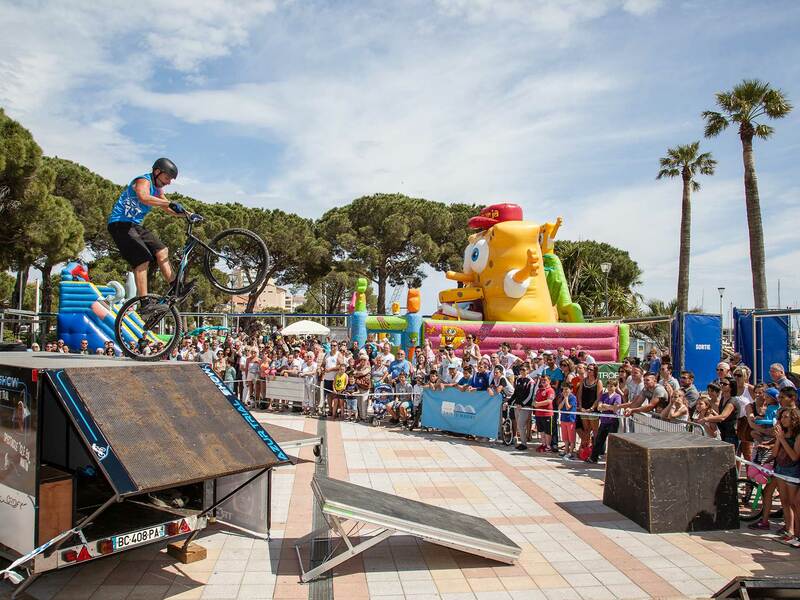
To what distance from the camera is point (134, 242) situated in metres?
7.42

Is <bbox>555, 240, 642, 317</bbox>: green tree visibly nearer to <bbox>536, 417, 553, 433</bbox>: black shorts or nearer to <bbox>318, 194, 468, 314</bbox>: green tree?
<bbox>318, 194, 468, 314</bbox>: green tree

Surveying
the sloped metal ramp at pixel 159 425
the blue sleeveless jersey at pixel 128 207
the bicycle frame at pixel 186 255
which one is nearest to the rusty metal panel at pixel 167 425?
the sloped metal ramp at pixel 159 425

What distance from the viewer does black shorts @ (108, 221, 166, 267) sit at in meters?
7.41

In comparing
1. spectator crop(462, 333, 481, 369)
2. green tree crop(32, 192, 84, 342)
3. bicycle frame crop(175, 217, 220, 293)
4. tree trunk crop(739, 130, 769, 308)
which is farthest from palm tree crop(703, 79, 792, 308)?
green tree crop(32, 192, 84, 342)

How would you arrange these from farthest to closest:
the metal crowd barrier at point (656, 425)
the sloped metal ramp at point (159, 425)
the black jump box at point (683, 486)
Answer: the metal crowd barrier at point (656, 425) < the black jump box at point (683, 486) < the sloped metal ramp at point (159, 425)

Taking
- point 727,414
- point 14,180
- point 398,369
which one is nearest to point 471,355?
point 398,369

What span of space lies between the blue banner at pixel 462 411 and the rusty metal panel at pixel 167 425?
24.3ft

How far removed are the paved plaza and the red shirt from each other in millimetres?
2423

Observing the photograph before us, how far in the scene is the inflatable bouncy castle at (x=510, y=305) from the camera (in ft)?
66.2

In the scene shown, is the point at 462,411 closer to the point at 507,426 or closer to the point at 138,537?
the point at 507,426

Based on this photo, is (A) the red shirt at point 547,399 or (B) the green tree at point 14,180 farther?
(B) the green tree at point 14,180

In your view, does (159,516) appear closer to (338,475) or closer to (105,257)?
(338,475)

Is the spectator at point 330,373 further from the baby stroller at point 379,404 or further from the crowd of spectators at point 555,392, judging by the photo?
the baby stroller at point 379,404

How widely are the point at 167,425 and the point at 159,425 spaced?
8 cm
